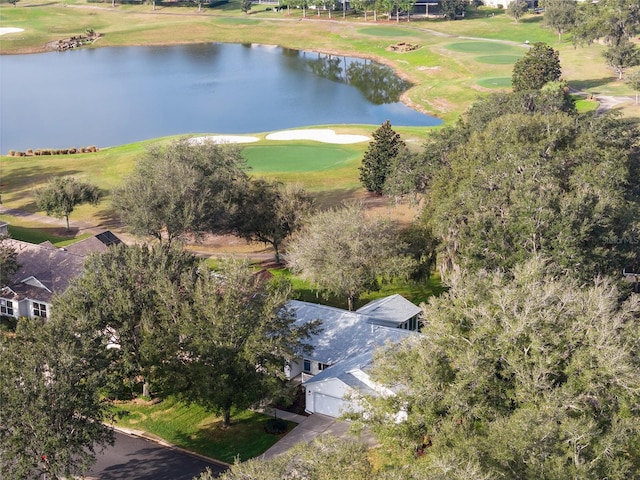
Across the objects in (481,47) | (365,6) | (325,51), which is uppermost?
(365,6)

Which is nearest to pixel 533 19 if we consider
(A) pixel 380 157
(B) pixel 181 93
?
(B) pixel 181 93

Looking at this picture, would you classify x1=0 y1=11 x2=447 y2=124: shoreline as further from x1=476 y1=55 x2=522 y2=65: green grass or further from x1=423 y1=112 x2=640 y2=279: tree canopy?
x1=423 y1=112 x2=640 y2=279: tree canopy

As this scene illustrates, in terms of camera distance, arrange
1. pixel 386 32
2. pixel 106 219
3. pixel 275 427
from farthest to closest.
→ pixel 386 32 < pixel 106 219 < pixel 275 427

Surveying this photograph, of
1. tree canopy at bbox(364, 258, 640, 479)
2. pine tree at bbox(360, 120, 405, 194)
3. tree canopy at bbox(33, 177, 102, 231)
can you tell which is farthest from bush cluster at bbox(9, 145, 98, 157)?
tree canopy at bbox(364, 258, 640, 479)

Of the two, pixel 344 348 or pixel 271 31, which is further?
pixel 271 31

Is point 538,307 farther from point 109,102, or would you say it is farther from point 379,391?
point 109,102

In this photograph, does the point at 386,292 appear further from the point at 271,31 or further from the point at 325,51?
the point at 271,31

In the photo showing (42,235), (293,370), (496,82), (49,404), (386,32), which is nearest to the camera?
(49,404)
